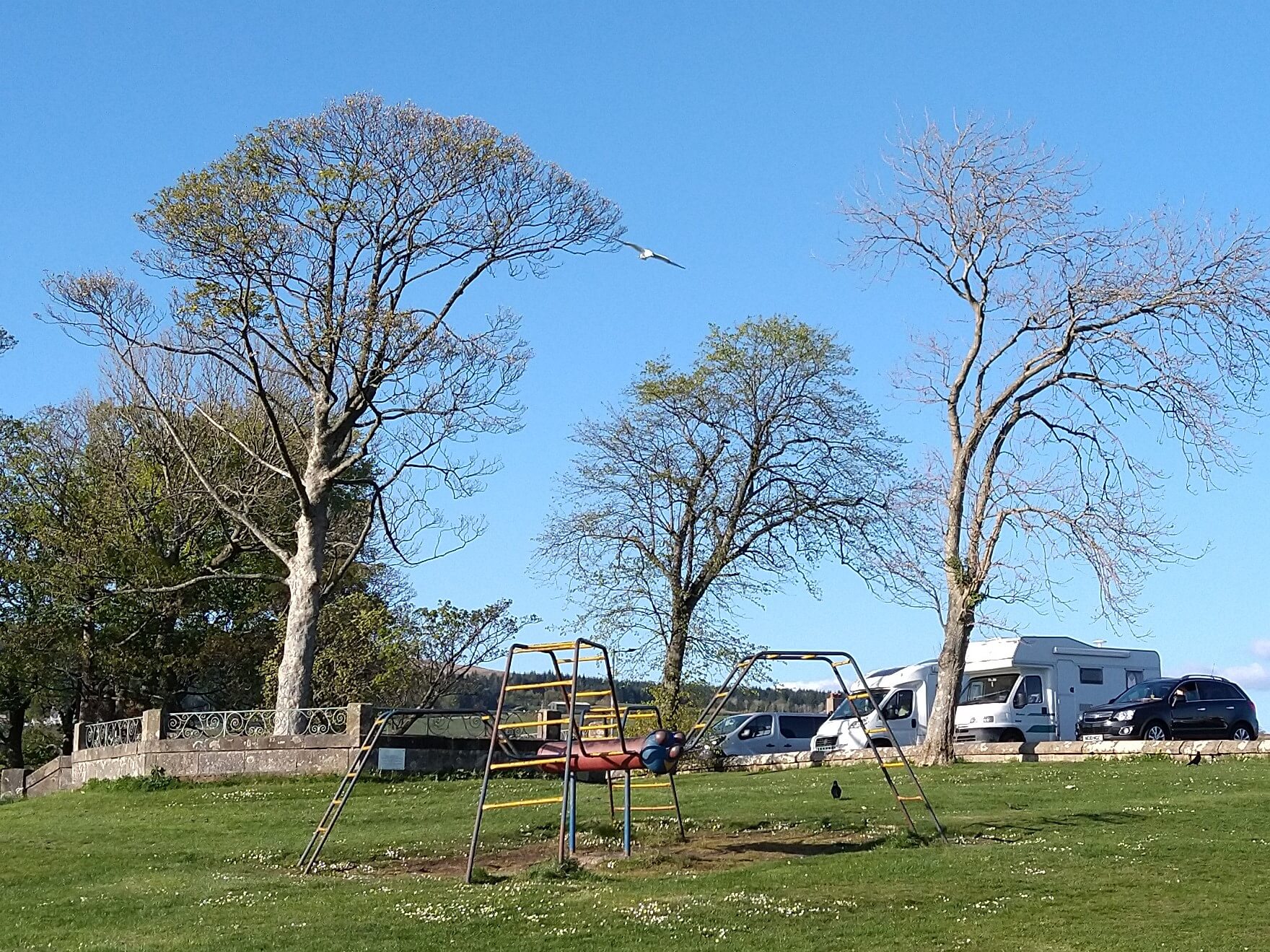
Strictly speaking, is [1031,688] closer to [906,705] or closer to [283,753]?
[906,705]

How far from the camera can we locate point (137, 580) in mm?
40281

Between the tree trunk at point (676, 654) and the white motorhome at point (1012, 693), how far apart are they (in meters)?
4.30

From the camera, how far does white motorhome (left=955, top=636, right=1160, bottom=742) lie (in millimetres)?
35094

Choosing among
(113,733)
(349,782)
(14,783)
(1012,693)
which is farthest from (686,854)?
(14,783)

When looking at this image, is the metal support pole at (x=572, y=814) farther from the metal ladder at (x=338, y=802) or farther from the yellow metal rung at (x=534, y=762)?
the metal ladder at (x=338, y=802)

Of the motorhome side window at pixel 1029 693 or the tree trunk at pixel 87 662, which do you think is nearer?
the motorhome side window at pixel 1029 693

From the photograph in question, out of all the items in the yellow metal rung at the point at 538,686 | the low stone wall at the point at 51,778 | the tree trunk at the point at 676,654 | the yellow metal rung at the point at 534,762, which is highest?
the tree trunk at the point at 676,654

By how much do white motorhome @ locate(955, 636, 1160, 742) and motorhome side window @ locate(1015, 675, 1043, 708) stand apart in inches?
0.7

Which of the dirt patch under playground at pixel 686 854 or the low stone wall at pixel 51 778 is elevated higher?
the low stone wall at pixel 51 778

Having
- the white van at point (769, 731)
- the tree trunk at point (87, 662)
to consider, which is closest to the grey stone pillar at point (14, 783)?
the tree trunk at point (87, 662)

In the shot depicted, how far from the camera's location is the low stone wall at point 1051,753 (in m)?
25.6

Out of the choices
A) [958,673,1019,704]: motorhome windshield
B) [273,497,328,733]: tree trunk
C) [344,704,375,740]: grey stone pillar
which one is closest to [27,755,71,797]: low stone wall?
[273,497,328,733]: tree trunk

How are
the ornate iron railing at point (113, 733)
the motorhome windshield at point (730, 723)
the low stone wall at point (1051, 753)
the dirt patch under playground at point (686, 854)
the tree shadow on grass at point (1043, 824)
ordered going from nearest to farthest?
the dirt patch under playground at point (686, 854) < the tree shadow on grass at point (1043, 824) < the low stone wall at point (1051, 753) < the ornate iron railing at point (113, 733) < the motorhome windshield at point (730, 723)

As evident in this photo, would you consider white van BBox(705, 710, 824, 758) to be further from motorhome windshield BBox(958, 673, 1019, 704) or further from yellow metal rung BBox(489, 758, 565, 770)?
yellow metal rung BBox(489, 758, 565, 770)
